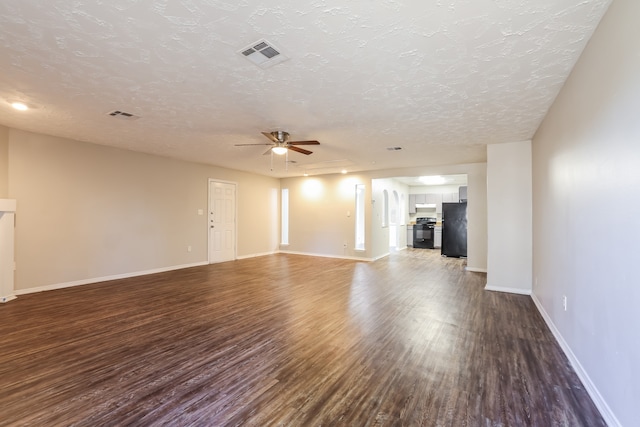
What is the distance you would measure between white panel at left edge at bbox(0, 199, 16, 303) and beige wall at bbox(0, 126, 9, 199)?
1.00 ft

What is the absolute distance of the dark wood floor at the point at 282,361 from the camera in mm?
1824

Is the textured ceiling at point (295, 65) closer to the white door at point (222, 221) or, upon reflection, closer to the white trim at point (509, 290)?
the white trim at point (509, 290)

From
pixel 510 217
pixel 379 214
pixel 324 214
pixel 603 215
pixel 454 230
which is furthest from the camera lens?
pixel 324 214

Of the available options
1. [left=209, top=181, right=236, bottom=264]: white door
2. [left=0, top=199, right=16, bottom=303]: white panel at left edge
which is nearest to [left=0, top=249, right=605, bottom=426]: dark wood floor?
[left=0, top=199, right=16, bottom=303]: white panel at left edge

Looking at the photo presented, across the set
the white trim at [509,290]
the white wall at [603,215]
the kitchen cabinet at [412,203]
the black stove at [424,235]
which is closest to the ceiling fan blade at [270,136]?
the white wall at [603,215]

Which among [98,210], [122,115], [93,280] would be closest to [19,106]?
[122,115]

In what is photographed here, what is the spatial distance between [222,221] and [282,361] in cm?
582

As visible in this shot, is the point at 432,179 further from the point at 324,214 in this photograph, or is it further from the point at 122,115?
the point at 122,115

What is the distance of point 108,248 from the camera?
17.7 feet

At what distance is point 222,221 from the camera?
25.2 ft

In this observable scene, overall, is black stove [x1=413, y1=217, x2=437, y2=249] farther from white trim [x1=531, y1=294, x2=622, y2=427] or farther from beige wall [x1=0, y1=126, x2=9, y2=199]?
beige wall [x1=0, y1=126, x2=9, y2=199]

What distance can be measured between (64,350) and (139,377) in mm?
1082

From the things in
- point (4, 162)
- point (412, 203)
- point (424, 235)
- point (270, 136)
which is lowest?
point (424, 235)

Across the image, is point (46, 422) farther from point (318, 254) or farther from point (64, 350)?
point (318, 254)
